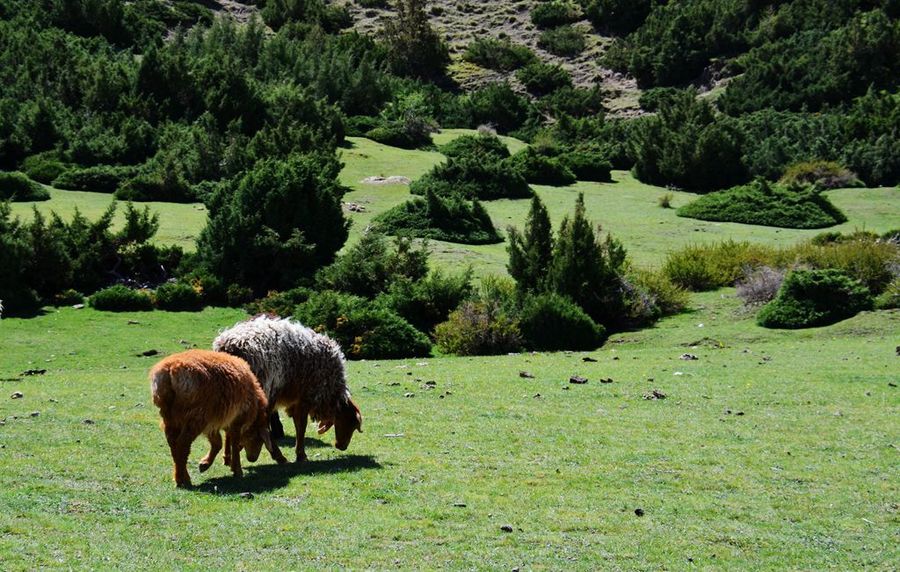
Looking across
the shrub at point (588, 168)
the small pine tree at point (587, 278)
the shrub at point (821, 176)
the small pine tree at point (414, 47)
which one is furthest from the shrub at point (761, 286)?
the small pine tree at point (414, 47)

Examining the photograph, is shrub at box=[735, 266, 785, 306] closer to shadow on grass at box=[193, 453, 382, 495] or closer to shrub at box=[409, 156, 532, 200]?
shrub at box=[409, 156, 532, 200]

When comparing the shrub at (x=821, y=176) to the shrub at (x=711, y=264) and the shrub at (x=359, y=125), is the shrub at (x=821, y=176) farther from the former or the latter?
the shrub at (x=359, y=125)

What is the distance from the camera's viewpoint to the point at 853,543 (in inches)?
372

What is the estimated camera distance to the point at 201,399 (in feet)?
33.7

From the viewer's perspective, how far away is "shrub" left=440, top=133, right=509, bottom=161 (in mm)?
56188

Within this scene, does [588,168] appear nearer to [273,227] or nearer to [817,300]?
[273,227]

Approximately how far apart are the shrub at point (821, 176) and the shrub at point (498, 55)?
4058 centimetres

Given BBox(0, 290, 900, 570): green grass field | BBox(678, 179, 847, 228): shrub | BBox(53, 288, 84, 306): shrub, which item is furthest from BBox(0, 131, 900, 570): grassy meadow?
BBox(678, 179, 847, 228): shrub

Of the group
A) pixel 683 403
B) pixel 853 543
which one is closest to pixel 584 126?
pixel 683 403

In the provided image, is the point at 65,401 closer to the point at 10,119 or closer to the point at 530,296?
the point at 530,296

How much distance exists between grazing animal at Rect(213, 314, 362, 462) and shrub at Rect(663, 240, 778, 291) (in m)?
20.9

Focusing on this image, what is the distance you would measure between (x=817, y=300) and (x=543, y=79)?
60233mm

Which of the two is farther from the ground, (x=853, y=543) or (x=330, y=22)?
(x=330, y=22)

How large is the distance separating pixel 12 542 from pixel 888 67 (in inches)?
2780
